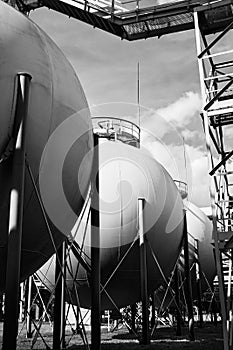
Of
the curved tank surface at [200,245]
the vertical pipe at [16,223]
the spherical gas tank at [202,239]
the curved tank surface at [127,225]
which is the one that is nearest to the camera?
the vertical pipe at [16,223]

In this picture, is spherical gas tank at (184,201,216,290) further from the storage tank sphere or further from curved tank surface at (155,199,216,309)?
the storage tank sphere

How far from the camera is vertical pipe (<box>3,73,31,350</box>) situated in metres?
4.98

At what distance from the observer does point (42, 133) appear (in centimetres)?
575

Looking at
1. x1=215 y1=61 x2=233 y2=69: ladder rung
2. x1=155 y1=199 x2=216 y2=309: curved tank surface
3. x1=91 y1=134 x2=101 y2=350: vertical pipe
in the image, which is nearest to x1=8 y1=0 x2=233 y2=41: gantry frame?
x1=215 y1=61 x2=233 y2=69: ladder rung

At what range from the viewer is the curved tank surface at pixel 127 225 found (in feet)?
32.6

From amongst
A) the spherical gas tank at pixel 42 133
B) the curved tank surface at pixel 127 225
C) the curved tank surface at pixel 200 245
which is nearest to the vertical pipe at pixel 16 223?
the spherical gas tank at pixel 42 133

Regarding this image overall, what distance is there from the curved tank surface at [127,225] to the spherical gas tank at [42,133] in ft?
10.2

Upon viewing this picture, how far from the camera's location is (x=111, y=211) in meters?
9.89

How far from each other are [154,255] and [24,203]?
19.1 feet

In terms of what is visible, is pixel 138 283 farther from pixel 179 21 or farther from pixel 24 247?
pixel 179 21

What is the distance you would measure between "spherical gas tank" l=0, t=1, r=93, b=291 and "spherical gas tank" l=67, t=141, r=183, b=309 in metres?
3.02

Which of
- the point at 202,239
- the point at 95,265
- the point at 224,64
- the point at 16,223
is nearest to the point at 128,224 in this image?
the point at 95,265

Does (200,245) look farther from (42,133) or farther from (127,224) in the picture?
(42,133)

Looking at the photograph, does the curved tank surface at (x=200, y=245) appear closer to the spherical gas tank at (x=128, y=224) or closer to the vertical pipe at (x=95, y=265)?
the spherical gas tank at (x=128, y=224)
